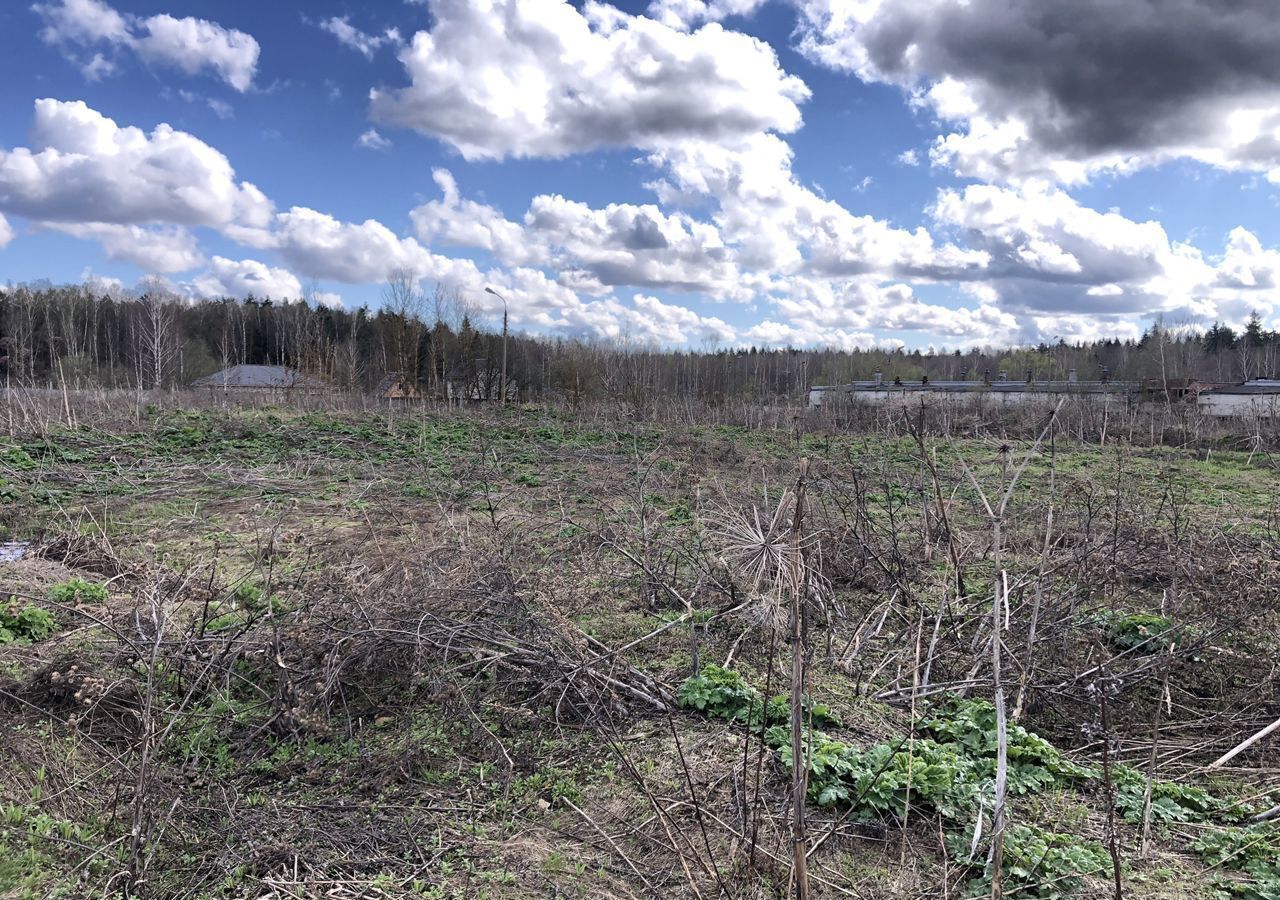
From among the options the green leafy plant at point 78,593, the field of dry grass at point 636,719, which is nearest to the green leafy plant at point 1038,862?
the field of dry grass at point 636,719

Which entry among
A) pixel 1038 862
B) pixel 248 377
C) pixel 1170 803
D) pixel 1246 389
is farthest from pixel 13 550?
pixel 248 377

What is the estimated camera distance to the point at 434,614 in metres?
4.32

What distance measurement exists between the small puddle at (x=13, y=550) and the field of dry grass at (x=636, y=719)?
12cm

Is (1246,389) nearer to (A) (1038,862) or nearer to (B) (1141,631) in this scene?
(B) (1141,631)

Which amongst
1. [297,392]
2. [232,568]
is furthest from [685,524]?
[297,392]

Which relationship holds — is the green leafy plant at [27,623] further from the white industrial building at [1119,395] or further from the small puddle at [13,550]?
the white industrial building at [1119,395]

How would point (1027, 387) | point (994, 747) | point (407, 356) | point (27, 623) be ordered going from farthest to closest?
1. point (1027, 387)
2. point (407, 356)
3. point (27, 623)
4. point (994, 747)

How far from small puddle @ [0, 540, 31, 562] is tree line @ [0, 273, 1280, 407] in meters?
14.6

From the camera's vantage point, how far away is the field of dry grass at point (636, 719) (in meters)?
2.62

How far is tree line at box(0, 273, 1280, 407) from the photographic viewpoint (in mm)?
29812

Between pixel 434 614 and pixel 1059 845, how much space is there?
10.8ft

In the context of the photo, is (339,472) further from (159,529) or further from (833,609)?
(833,609)

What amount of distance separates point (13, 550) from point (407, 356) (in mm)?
21411

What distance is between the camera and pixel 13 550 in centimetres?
676
